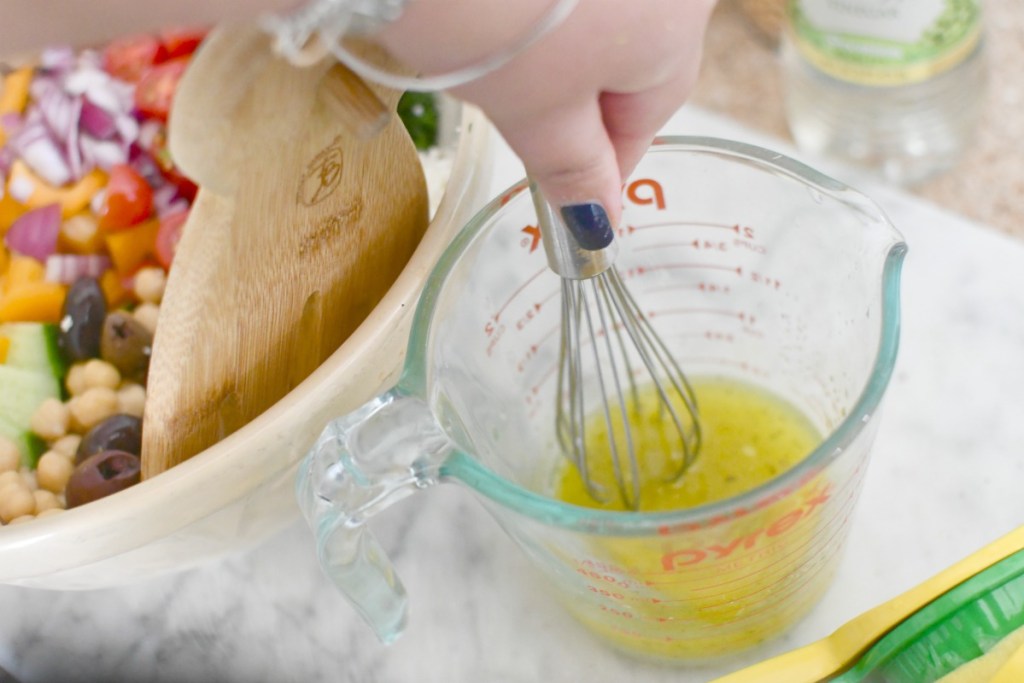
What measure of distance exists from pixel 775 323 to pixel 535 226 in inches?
5.4

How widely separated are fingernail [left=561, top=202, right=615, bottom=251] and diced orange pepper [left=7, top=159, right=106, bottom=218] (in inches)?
14.5

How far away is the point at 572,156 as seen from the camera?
0.37 m

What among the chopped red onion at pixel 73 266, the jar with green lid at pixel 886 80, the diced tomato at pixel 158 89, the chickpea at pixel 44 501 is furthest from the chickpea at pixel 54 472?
the jar with green lid at pixel 886 80

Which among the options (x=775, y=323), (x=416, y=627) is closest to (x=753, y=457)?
(x=775, y=323)

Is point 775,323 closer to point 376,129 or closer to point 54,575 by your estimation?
point 376,129

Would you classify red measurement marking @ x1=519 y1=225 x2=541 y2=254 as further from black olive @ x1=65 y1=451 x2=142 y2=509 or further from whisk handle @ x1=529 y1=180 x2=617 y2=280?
black olive @ x1=65 y1=451 x2=142 y2=509

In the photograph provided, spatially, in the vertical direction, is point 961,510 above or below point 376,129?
below

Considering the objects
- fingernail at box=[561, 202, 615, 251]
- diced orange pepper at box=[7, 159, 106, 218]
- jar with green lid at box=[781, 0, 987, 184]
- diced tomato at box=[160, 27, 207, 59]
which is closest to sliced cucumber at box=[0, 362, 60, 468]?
diced orange pepper at box=[7, 159, 106, 218]

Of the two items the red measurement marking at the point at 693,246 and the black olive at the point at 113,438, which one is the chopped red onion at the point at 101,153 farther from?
the red measurement marking at the point at 693,246

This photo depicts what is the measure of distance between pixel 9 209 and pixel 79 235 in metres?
0.05

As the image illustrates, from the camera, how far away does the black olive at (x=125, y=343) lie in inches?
23.1

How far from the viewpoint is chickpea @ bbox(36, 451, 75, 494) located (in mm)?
554

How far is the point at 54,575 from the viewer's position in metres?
0.48

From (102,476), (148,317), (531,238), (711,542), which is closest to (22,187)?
(148,317)
